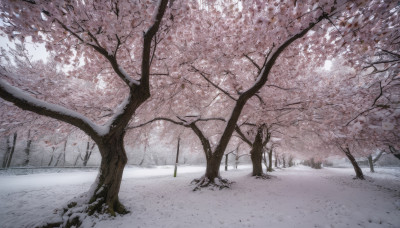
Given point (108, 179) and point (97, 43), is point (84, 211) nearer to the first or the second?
point (108, 179)

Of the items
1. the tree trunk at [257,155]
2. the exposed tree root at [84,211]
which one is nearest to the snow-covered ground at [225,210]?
the exposed tree root at [84,211]

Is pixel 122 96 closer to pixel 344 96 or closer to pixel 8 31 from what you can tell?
pixel 8 31

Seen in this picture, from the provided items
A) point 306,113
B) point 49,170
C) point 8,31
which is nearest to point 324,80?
point 306,113

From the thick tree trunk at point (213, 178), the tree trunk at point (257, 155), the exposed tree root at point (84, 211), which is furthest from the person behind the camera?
the tree trunk at point (257, 155)

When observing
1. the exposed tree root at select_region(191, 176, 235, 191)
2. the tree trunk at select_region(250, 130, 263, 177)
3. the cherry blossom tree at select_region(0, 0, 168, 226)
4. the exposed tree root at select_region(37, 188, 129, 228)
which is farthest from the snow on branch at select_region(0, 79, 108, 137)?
the tree trunk at select_region(250, 130, 263, 177)

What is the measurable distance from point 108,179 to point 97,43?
4411 mm

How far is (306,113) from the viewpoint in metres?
9.55

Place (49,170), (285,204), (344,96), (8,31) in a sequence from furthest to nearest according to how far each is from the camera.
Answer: (49,170), (344,96), (285,204), (8,31)

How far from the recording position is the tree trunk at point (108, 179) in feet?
16.7

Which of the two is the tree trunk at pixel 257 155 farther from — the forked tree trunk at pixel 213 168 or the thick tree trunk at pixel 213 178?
the forked tree trunk at pixel 213 168

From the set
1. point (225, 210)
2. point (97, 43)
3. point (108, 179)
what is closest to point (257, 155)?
point (225, 210)

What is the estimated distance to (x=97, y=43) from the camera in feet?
16.0

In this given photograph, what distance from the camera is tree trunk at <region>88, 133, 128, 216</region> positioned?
16.7 feet

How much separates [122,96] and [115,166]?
4818 millimetres
